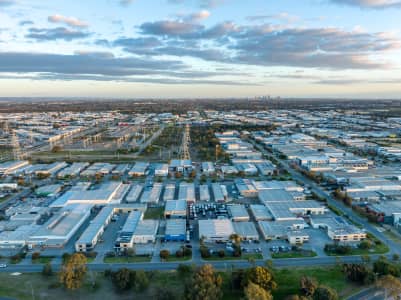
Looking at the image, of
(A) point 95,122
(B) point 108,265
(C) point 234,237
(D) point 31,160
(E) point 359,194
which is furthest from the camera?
(A) point 95,122

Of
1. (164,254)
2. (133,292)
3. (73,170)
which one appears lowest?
(133,292)

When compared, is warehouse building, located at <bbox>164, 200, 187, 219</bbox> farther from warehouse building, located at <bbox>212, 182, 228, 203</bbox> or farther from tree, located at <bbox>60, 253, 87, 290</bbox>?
tree, located at <bbox>60, 253, 87, 290</bbox>

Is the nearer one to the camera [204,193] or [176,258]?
[176,258]

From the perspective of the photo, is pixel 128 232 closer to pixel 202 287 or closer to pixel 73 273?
pixel 73 273

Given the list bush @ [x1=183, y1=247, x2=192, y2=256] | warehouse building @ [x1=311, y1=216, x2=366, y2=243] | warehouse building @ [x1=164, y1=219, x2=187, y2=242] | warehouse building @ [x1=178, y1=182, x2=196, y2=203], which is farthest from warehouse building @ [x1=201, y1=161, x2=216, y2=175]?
bush @ [x1=183, y1=247, x2=192, y2=256]

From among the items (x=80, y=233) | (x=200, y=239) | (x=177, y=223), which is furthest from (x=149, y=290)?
(x=80, y=233)

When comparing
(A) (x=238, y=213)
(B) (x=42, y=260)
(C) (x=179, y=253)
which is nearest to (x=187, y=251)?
(C) (x=179, y=253)

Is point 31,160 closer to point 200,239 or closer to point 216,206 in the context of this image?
point 216,206
